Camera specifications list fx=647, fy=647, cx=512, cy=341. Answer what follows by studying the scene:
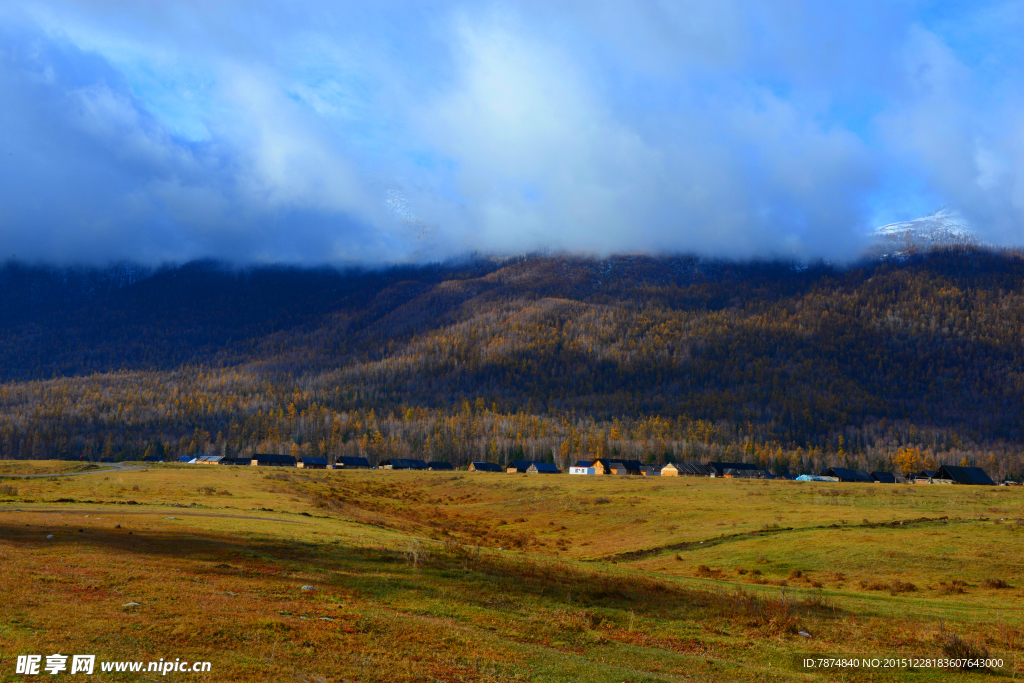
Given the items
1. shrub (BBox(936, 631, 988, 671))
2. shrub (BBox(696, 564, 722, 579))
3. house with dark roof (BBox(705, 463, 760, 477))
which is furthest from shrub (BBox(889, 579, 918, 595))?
house with dark roof (BBox(705, 463, 760, 477))

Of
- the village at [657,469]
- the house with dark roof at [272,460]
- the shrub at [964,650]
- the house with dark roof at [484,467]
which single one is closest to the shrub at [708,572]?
the shrub at [964,650]

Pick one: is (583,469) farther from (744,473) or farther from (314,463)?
(314,463)

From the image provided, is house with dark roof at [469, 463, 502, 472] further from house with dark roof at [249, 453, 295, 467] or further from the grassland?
the grassland

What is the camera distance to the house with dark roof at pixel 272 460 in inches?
7501

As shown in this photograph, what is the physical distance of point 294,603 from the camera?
22.1m

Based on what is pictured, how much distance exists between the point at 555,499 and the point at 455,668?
75.3m

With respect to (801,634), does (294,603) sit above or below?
above

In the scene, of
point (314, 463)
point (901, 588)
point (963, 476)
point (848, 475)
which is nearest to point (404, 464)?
point (314, 463)

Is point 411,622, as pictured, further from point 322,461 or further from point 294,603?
point 322,461

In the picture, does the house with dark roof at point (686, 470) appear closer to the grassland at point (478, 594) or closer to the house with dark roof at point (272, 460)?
the house with dark roof at point (272, 460)

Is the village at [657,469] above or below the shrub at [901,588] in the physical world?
below

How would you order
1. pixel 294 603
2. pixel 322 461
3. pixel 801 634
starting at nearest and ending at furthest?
1. pixel 294 603
2. pixel 801 634
3. pixel 322 461

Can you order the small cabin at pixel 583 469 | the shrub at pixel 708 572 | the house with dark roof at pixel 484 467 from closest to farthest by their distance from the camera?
the shrub at pixel 708 572 → the small cabin at pixel 583 469 → the house with dark roof at pixel 484 467

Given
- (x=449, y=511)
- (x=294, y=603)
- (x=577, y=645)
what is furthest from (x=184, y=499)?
(x=577, y=645)
